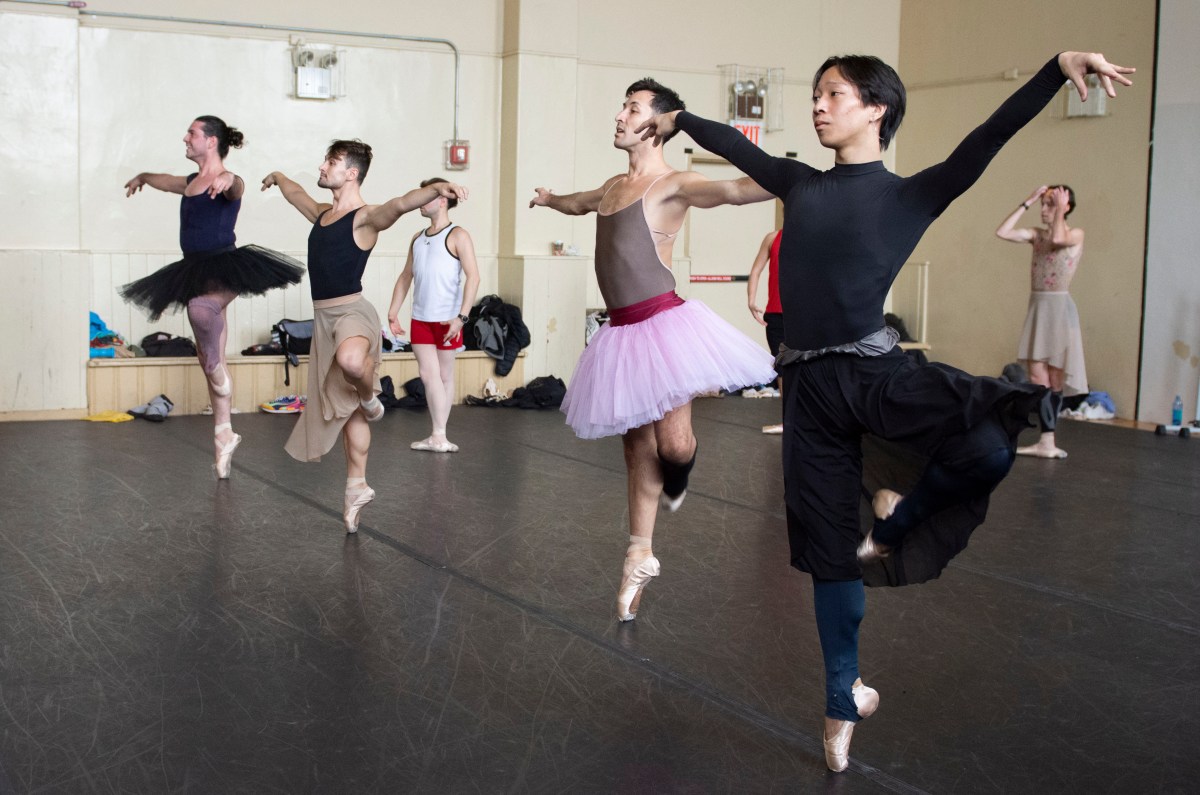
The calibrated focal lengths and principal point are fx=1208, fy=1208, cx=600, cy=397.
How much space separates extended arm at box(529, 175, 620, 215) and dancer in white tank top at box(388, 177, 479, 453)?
2878 mm

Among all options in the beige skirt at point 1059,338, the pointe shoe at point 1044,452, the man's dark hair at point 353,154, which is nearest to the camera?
the man's dark hair at point 353,154

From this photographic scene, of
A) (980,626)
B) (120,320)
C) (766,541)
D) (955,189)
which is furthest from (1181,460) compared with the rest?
(120,320)

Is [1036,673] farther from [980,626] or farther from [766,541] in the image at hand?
[766,541]

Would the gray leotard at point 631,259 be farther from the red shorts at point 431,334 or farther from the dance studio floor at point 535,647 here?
the red shorts at point 431,334

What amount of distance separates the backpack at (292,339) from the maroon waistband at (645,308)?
18.5ft

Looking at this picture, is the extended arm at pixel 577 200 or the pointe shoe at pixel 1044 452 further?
the pointe shoe at pixel 1044 452

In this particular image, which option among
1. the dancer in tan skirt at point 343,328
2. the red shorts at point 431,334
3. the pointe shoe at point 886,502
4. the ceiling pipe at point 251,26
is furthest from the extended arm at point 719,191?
the ceiling pipe at point 251,26

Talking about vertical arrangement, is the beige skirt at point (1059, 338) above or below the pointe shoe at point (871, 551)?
above

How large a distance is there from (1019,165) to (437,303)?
615 cm

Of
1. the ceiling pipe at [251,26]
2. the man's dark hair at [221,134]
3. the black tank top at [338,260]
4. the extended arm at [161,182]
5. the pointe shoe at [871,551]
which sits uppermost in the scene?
the ceiling pipe at [251,26]

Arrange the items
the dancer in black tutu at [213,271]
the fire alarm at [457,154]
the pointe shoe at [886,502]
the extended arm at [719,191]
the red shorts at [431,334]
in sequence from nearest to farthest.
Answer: the pointe shoe at [886,502] < the extended arm at [719,191] < the dancer in black tutu at [213,271] < the red shorts at [431,334] < the fire alarm at [457,154]

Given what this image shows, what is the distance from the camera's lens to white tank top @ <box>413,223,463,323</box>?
24.5 ft

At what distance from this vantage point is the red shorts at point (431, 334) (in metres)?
7.51

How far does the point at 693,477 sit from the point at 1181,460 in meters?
3.40
